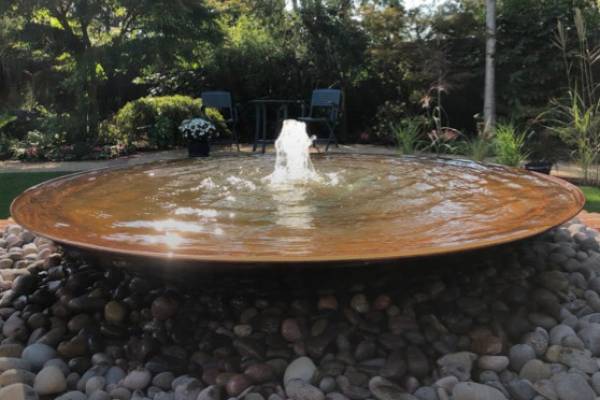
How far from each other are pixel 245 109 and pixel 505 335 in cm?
817

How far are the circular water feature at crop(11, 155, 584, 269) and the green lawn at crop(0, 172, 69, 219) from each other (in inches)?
64.3

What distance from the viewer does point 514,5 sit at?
854cm

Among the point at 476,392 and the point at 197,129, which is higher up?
the point at 197,129

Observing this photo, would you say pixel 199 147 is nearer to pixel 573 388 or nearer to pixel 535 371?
pixel 535 371

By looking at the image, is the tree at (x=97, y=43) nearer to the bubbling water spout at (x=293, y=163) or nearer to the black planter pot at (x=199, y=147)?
the black planter pot at (x=199, y=147)

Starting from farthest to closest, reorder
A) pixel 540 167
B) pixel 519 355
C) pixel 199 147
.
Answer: pixel 199 147 < pixel 540 167 < pixel 519 355

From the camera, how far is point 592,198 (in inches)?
175

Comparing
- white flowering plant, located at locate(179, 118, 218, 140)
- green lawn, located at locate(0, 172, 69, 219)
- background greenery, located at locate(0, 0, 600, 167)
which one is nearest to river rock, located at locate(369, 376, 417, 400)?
green lawn, located at locate(0, 172, 69, 219)

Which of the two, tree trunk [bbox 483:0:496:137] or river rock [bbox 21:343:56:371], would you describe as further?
tree trunk [bbox 483:0:496:137]

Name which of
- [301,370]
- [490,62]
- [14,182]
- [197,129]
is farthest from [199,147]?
[301,370]

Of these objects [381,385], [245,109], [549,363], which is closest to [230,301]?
[381,385]

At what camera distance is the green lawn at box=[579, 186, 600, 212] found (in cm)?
411

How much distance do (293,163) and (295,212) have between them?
1.73m

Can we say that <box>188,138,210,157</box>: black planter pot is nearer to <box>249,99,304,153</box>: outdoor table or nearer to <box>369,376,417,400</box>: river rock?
<box>249,99,304,153</box>: outdoor table
